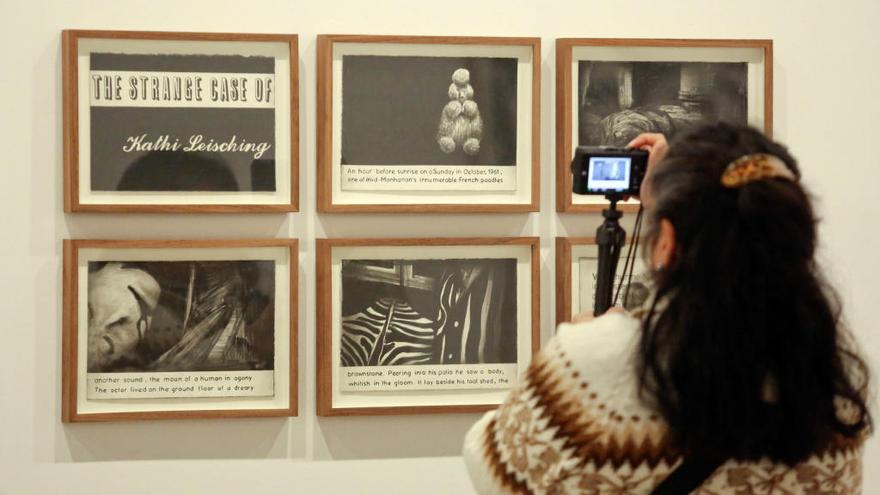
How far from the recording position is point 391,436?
1.79 m

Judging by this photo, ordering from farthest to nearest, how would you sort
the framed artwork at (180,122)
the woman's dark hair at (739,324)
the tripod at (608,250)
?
the framed artwork at (180,122), the tripod at (608,250), the woman's dark hair at (739,324)

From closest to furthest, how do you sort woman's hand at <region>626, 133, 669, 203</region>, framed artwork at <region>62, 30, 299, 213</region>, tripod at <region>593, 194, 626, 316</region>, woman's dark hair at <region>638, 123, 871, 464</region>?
1. woman's dark hair at <region>638, 123, 871, 464</region>
2. woman's hand at <region>626, 133, 669, 203</region>
3. tripod at <region>593, 194, 626, 316</region>
4. framed artwork at <region>62, 30, 299, 213</region>

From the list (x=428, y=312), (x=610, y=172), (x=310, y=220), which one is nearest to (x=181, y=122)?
(x=310, y=220)

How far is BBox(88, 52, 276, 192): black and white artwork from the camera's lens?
1697 mm

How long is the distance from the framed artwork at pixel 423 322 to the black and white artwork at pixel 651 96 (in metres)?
0.25

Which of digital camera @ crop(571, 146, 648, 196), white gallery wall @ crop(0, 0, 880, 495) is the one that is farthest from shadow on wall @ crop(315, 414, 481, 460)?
Answer: digital camera @ crop(571, 146, 648, 196)

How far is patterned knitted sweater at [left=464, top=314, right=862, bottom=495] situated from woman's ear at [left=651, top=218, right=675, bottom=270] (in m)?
0.06

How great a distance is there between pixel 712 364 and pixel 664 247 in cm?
12

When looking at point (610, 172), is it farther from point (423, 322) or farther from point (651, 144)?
point (423, 322)

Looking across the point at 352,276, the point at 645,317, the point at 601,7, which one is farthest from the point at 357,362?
the point at 645,317

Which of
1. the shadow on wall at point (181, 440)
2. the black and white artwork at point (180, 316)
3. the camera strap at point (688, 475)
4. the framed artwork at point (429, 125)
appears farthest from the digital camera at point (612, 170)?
the shadow on wall at point (181, 440)

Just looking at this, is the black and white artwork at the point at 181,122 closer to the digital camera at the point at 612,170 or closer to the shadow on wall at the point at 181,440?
the shadow on wall at the point at 181,440

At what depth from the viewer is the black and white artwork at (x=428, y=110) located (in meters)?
1.74

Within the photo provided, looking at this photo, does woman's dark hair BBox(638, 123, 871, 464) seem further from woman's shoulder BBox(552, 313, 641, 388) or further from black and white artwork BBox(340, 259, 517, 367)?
black and white artwork BBox(340, 259, 517, 367)
